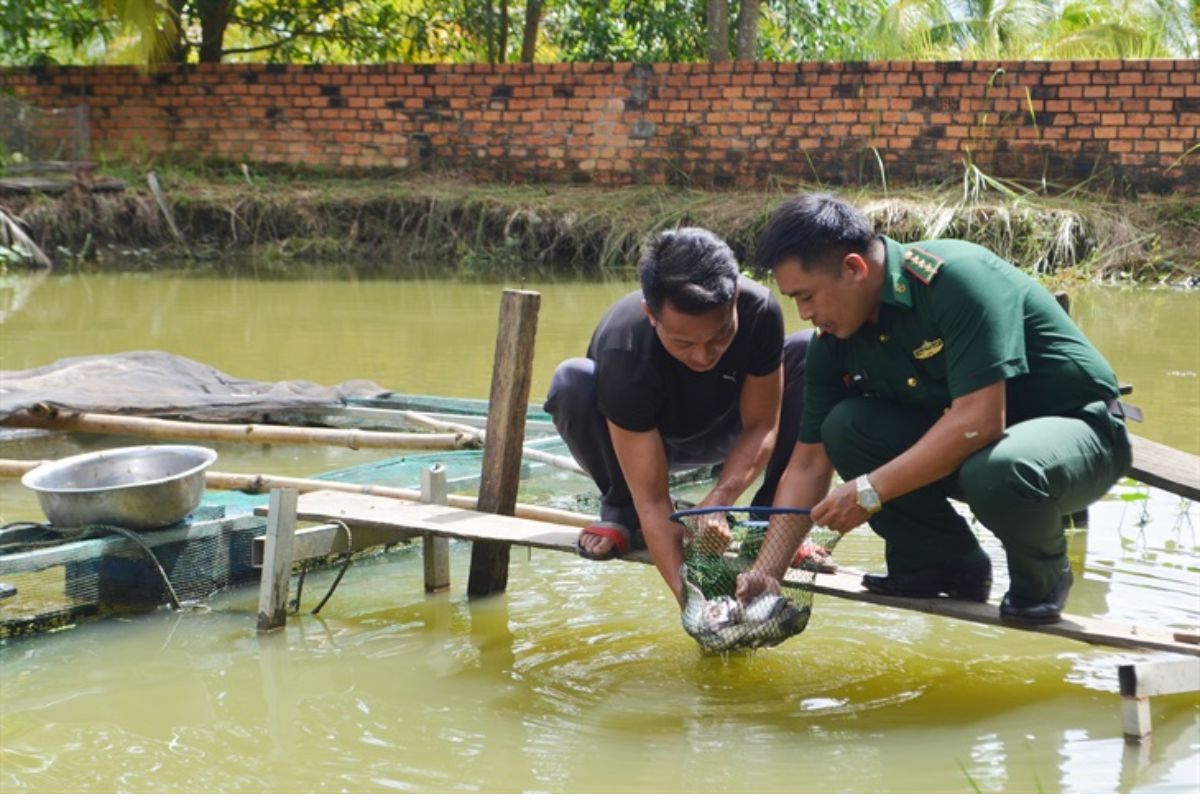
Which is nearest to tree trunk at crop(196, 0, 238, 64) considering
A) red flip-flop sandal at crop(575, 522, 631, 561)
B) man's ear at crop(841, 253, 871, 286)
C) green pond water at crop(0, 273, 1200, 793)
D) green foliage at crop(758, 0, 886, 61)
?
green foliage at crop(758, 0, 886, 61)

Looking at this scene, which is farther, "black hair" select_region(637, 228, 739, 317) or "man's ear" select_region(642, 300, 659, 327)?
"man's ear" select_region(642, 300, 659, 327)

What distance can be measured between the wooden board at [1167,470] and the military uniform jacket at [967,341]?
29.8 inches

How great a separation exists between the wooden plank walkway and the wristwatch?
298mm

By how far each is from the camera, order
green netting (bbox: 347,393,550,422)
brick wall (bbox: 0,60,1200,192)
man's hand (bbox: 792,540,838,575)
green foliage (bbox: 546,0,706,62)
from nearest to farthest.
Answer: man's hand (bbox: 792,540,838,575) → green netting (bbox: 347,393,550,422) → brick wall (bbox: 0,60,1200,192) → green foliage (bbox: 546,0,706,62)

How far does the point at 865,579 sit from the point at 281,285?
9.39m

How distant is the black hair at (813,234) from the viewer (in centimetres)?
319

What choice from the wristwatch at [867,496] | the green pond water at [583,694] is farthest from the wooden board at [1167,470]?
the wristwatch at [867,496]

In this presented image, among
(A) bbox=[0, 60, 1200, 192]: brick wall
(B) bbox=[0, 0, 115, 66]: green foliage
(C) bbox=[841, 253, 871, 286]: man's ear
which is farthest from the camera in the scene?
(B) bbox=[0, 0, 115, 66]: green foliage

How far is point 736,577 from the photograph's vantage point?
358cm

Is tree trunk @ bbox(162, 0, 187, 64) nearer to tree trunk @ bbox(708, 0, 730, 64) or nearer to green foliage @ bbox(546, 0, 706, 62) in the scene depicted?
green foliage @ bbox(546, 0, 706, 62)

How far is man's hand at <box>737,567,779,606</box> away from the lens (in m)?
3.45

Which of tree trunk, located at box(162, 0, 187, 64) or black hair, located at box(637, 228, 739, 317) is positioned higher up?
tree trunk, located at box(162, 0, 187, 64)

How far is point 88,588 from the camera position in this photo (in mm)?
4270

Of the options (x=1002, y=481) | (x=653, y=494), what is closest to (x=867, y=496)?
(x=1002, y=481)
